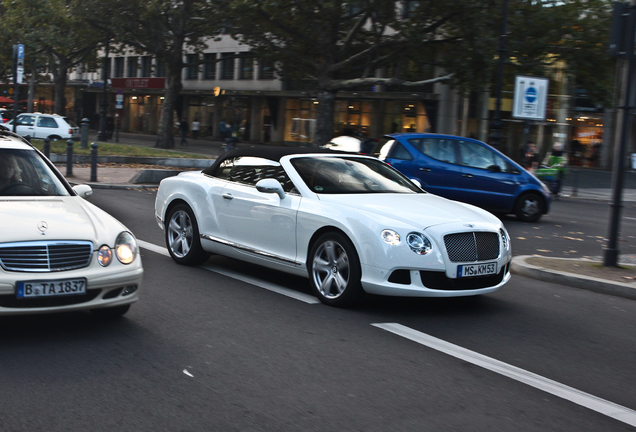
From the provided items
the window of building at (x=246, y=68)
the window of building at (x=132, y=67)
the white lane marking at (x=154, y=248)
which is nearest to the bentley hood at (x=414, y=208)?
the white lane marking at (x=154, y=248)

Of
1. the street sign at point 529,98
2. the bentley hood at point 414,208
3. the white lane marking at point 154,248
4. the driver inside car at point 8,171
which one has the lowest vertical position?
the white lane marking at point 154,248

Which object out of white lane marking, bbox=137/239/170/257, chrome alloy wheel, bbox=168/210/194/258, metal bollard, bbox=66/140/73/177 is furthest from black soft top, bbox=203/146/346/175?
metal bollard, bbox=66/140/73/177

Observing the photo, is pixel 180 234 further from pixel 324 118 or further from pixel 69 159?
pixel 324 118

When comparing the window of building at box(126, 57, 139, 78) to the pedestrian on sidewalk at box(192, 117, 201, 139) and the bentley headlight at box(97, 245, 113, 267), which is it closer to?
the pedestrian on sidewalk at box(192, 117, 201, 139)

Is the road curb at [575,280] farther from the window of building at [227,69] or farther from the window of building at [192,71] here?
the window of building at [192,71]

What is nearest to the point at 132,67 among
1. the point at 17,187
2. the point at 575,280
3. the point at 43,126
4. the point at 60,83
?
the point at 60,83

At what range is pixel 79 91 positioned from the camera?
72188 mm

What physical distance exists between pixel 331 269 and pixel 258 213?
116 centimetres

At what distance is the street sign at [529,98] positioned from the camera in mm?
18875

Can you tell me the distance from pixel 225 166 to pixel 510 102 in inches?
1293

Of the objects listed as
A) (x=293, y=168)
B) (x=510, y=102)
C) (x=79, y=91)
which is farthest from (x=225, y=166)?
(x=79, y=91)

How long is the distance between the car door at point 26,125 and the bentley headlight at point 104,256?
3315 cm

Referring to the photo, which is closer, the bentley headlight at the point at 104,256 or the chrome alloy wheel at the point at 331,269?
the bentley headlight at the point at 104,256

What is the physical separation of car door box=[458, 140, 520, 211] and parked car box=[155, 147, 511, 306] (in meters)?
7.13
